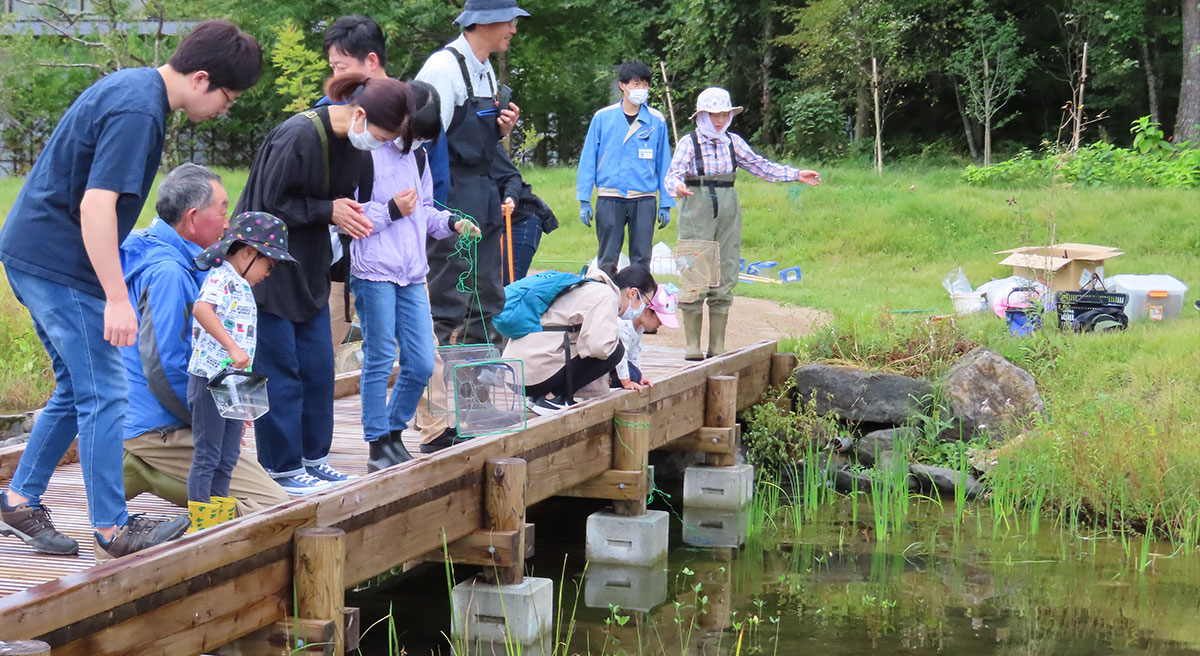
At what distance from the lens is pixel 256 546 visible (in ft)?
13.8

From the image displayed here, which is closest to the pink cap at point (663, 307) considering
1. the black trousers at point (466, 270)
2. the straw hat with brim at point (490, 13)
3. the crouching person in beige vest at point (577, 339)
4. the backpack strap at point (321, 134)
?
the crouching person in beige vest at point (577, 339)

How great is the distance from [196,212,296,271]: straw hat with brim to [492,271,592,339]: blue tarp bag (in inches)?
83.8

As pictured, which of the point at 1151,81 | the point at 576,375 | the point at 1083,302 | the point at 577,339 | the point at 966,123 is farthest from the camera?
the point at 966,123

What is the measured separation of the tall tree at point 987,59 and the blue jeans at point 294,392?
809 inches

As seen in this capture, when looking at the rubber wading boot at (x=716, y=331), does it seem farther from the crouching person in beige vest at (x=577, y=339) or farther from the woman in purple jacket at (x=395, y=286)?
the woman in purple jacket at (x=395, y=286)

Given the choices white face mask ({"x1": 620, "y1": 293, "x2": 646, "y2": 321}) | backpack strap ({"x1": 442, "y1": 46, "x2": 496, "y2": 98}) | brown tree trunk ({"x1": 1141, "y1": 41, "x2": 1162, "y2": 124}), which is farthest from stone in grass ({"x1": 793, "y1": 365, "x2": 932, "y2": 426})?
brown tree trunk ({"x1": 1141, "y1": 41, "x2": 1162, "y2": 124})

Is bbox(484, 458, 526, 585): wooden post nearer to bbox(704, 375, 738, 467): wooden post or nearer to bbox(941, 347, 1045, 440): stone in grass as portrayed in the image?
bbox(704, 375, 738, 467): wooden post

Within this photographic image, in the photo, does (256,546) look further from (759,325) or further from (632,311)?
(759,325)

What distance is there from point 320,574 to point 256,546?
0.93ft

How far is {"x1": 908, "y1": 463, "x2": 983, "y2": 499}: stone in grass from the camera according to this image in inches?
339

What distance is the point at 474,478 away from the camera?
18.6 ft

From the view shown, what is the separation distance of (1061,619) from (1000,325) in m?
3.96

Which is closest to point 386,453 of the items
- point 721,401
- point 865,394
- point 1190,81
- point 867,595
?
Answer: point 867,595

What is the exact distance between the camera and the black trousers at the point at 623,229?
927 centimetres
